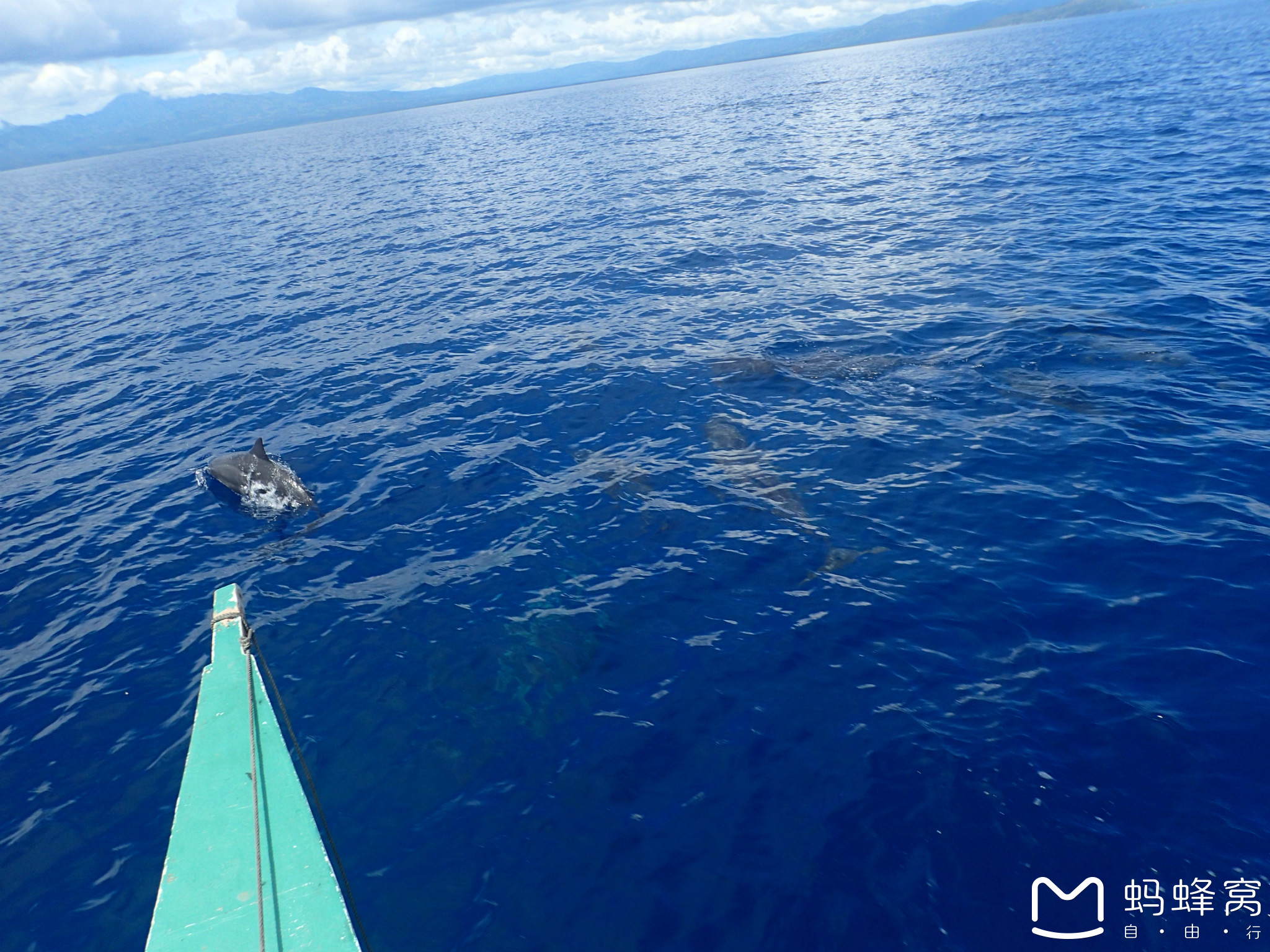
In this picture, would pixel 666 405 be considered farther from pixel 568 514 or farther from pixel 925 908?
pixel 925 908

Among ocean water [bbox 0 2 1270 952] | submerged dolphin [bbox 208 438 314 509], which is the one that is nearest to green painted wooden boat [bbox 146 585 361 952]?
ocean water [bbox 0 2 1270 952]

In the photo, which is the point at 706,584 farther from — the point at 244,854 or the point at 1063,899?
the point at 244,854

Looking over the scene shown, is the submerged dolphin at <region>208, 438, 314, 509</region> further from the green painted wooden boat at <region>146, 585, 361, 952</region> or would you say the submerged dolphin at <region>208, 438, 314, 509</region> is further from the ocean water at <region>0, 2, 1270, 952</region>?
the green painted wooden boat at <region>146, 585, 361, 952</region>

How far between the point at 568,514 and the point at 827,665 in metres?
8.64

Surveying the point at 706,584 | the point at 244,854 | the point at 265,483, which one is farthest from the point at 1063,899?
the point at 265,483

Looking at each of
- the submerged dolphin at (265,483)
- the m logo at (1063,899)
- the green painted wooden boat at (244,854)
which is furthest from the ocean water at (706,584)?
the green painted wooden boat at (244,854)

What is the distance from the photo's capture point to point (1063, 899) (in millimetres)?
9742

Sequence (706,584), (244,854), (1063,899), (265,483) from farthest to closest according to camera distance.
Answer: (265,483), (706,584), (244,854), (1063,899)

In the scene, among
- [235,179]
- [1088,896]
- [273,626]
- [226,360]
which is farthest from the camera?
[235,179]

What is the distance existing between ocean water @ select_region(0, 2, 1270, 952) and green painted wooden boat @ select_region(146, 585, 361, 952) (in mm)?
1062

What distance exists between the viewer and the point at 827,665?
Answer: 1405cm

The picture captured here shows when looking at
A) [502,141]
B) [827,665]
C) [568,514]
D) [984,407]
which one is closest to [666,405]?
[568,514]

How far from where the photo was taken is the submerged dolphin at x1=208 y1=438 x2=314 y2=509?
21.2 meters

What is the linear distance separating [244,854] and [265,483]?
13.5m
